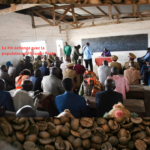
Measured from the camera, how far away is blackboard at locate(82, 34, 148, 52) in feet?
24.1

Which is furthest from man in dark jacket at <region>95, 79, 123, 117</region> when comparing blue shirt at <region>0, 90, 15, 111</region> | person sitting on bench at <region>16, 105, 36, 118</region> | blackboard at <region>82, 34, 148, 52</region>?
blackboard at <region>82, 34, 148, 52</region>

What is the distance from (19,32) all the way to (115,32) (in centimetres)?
484

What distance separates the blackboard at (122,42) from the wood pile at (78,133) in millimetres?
7193

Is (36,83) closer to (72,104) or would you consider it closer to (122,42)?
(72,104)

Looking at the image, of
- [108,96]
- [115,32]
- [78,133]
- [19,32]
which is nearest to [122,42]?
[115,32]

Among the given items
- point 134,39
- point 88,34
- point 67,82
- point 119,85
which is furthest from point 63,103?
point 88,34

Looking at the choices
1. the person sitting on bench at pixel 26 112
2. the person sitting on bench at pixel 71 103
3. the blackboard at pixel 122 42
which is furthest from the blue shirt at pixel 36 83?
the blackboard at pixel 122 42

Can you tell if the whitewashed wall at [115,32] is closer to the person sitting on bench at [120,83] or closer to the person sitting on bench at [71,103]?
the person sitting on bench at [120,83]

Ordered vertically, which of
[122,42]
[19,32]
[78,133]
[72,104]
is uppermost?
[19,32]

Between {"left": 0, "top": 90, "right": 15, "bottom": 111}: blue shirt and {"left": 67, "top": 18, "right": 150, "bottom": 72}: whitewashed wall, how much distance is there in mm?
5995

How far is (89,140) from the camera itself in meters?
0.94

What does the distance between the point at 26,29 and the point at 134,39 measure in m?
5.00

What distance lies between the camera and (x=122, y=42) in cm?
776

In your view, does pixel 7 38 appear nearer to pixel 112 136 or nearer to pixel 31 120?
pixel 31 120
